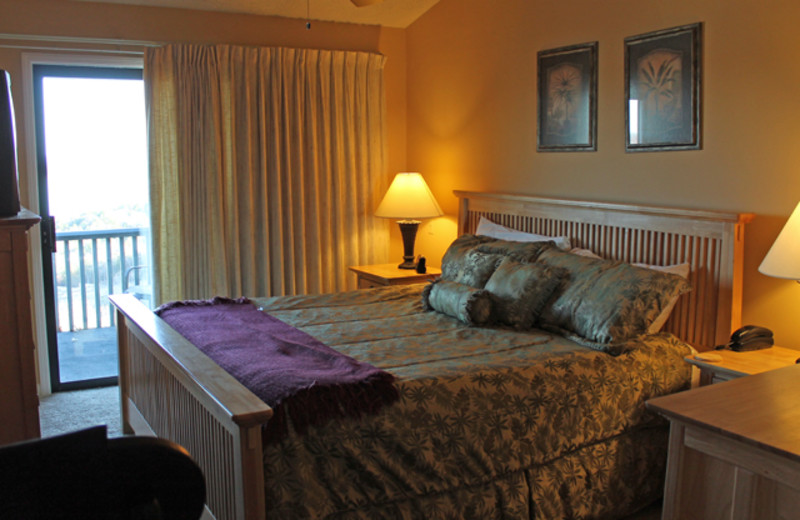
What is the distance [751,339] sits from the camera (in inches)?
117

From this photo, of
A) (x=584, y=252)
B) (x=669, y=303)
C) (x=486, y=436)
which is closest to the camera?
(x=486, y=436)

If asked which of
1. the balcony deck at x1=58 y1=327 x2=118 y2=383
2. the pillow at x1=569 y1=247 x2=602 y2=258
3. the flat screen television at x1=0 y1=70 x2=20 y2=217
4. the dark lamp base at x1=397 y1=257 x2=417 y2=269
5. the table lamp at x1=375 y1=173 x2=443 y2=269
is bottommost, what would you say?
the balcony deck at x1=58 y1=327 x2=118 y2=383

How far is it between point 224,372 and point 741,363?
1906 mm

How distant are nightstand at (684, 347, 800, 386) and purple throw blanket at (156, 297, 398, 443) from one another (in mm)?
1243

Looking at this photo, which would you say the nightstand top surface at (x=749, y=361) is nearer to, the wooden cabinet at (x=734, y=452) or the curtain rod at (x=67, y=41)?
the wooden cabinet at (x=734, y=452)

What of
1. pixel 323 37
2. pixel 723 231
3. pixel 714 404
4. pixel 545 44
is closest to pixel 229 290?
pixel 323 37

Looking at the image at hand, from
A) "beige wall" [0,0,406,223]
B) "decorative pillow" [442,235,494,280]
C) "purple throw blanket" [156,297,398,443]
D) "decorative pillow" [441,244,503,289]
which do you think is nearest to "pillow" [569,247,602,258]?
"decorative pillow" [441,244,503,289]

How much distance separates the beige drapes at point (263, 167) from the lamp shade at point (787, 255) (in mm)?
3032

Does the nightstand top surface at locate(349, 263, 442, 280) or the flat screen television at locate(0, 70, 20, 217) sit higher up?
the flat screen television at locate(0, 70, 20, 217)

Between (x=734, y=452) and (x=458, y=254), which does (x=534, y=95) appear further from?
(x=734, y=452)

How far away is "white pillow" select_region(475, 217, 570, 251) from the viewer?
3.87m

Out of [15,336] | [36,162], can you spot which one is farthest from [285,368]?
[36,162]

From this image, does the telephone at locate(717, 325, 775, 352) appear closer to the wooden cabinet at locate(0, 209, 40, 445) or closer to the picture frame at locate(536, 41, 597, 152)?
the picture frame at locate(536, 41, 597, 152)

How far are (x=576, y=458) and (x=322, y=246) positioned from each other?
9.03 feet
